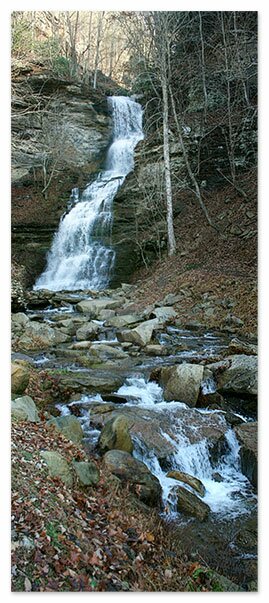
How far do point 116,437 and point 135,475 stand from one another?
1.44ft

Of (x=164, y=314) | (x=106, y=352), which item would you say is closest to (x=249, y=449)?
(x=106, y=352)

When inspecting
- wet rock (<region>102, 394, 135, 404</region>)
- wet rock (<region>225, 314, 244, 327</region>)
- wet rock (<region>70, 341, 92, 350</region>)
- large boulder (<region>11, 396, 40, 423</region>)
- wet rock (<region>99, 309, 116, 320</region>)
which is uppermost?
large boulder (<region>11, 396, 40, 423</region>)

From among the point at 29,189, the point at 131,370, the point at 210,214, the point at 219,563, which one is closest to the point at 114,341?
the point at 131,370

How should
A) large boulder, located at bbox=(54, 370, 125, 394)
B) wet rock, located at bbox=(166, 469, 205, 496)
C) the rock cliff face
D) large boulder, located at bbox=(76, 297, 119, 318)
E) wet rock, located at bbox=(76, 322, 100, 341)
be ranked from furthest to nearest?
the rock cliff face, large boulder, located at bbox=(76, 297, 119, 318), wet rock, located at bbox=(76, 322, 100, 341), large boulder, located at bbox=(54, 370, 125, 394), wet rock, located at bbox=(166, 469, 205, 496)

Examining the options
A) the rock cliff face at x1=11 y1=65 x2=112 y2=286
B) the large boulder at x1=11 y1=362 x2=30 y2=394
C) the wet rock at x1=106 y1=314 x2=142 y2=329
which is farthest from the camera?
the rock cliff face at x1=11 y1=65 x2=112 y2=286

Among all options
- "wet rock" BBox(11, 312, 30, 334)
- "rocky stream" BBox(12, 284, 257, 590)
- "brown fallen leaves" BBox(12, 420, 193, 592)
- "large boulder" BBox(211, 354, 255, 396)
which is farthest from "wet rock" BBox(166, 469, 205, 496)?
"wet rock" BBox(11, 312, 30, 334)

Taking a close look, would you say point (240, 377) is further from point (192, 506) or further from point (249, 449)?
point (192, 506)

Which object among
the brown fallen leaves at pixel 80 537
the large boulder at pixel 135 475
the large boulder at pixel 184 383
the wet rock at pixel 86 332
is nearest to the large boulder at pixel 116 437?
the large boulder at pixel 135 475

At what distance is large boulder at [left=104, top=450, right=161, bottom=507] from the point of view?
3.37 meters

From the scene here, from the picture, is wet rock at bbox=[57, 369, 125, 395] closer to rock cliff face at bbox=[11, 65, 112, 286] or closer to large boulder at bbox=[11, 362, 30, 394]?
large boulder at bbox=[11, 362, 30, 394]

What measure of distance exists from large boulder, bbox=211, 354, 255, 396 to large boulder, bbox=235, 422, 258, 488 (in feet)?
1.92

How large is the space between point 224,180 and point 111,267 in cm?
420

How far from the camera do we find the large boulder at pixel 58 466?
2.96 m

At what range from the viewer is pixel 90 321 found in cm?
870
